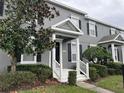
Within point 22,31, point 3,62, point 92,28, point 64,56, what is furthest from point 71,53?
point 22,31

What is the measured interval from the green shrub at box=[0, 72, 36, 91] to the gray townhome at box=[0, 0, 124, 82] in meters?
3.21

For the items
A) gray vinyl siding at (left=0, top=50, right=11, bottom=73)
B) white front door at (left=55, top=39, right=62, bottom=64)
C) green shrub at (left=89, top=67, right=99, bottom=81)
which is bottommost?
green shrub at (left=89, top=67, right=99, bottom=81)

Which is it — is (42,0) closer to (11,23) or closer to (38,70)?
(11,23)

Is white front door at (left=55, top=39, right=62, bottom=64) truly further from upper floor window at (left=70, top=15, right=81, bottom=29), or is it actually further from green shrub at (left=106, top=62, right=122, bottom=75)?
green shrub at (left=106, top=62, right=122, bottom=75)

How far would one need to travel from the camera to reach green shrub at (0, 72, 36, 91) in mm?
10359

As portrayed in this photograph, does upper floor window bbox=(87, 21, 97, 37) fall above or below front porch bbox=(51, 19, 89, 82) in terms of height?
above

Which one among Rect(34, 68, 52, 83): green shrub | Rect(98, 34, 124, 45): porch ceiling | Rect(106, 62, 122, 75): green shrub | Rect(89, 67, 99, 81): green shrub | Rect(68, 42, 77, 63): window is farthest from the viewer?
Rect(98, 34, 124, 45): porch ceiling

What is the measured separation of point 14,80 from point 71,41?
32.3ft

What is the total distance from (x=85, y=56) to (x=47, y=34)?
7669mm

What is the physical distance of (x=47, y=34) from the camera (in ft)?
39.5

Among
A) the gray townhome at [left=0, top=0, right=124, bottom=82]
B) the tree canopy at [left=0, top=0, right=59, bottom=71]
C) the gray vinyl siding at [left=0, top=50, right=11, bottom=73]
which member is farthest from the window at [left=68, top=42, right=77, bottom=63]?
the tree canopy at [left=0, top=0, right=59, bottom=71]

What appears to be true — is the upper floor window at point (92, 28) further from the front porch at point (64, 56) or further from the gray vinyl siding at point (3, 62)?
the gray vinyl siding at point (3, 62)

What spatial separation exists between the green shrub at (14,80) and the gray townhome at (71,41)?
126 inches

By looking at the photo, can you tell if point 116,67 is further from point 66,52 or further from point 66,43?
point 66,43
